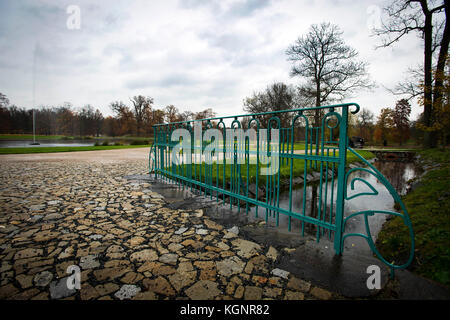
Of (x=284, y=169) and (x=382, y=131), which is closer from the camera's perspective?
(x=284, y=169)

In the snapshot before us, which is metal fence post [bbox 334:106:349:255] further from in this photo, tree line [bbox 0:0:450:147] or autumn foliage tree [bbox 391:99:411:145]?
autumn foliage tree [bbox 391:99:411:145]

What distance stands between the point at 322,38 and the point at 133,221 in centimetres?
1957

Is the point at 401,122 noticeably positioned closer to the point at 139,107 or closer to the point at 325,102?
the point at 325,102

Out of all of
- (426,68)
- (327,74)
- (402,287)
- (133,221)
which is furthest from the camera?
(327,74)

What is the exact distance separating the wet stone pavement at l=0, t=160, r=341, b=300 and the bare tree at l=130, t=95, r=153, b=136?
1659 inches

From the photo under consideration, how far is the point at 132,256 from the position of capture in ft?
7.60

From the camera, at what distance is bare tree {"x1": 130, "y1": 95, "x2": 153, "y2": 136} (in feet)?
Answer: 142

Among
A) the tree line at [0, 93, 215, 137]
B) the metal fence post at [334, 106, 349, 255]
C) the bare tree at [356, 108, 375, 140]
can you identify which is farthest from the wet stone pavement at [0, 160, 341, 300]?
the bare tree at [356, 108, 375, 140]

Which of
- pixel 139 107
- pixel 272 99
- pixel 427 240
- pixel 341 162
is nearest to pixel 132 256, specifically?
pixel 341 162

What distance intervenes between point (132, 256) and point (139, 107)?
4601 cm
